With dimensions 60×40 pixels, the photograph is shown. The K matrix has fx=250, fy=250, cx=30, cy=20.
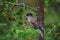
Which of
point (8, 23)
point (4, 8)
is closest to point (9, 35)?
point (8, 23)

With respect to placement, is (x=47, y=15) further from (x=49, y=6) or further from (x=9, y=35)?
(x=9, y=35)

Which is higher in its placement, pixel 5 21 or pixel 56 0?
pixel 56 0

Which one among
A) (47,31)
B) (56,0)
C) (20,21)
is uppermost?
(56,0)

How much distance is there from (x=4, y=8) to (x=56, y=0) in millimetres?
1312

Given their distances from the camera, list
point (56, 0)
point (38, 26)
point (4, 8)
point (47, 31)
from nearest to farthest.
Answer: point (38, 26) < point (4, 8) < point (56, 0) < point (47, 31)

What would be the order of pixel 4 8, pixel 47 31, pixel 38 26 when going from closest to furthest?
1. pixel 38 26
2. pixel 4 8
3. pixel 47 31

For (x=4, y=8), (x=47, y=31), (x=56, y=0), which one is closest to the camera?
(x=4, y=8)

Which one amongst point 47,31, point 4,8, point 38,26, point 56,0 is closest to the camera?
point 38,26

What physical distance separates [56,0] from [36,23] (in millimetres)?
1109

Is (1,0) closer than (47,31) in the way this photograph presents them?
Yes

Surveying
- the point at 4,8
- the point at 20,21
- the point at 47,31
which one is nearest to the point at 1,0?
the point at 4,8

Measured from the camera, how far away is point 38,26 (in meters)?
5.23

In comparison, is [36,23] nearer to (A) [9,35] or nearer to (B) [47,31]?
(A) [9,35]

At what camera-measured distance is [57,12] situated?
18.8 feet
